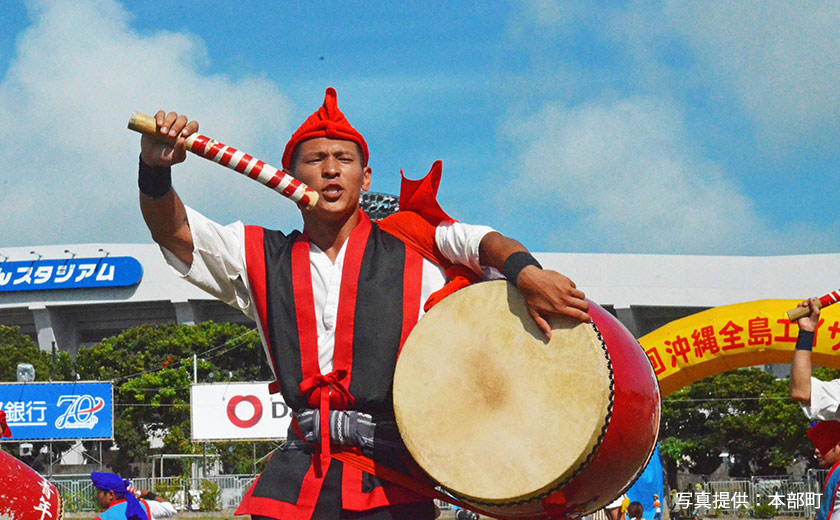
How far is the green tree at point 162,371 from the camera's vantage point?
128 feet

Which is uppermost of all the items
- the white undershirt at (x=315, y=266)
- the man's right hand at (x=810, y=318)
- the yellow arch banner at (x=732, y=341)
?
the yellow arch banner at (x=732, y=341)

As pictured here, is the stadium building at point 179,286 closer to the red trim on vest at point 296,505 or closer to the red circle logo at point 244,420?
the red circle logo at point 244,420

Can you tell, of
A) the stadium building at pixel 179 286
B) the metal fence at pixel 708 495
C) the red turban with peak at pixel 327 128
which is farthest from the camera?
the stadium building at pixel 179 286

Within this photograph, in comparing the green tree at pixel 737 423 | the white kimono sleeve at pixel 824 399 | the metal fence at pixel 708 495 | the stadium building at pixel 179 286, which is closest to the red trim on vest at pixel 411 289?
the white kimono sleeve at pixel 824 399

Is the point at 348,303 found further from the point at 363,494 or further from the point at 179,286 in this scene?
the point at 179,286

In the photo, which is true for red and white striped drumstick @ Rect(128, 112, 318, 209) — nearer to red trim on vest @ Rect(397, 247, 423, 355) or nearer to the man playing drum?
the man playing drum

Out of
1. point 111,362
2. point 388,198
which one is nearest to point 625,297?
point 388,198

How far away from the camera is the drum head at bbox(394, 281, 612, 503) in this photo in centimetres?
304

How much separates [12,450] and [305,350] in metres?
37.4

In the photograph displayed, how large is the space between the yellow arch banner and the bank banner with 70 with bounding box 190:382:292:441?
16.8 m

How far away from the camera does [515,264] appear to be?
10.6ft

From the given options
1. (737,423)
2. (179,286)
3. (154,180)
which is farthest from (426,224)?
(179,286)

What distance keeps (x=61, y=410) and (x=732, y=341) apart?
74.6 ft

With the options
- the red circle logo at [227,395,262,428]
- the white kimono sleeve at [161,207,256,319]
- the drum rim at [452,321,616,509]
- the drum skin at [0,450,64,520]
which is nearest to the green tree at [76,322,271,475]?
the red circle logo at [227,395,262,428]
